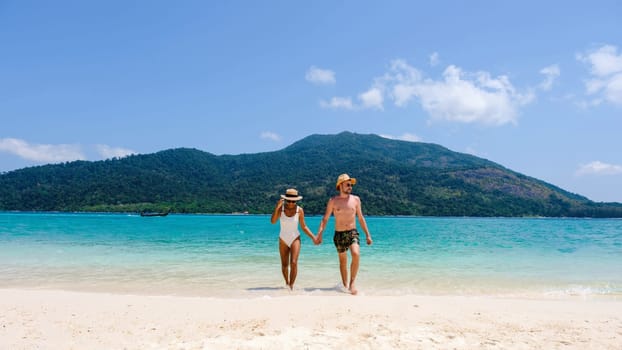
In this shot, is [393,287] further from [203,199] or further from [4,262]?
[203,199]

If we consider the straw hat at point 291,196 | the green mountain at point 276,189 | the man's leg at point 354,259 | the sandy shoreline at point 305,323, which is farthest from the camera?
the green mountain at point 276,189

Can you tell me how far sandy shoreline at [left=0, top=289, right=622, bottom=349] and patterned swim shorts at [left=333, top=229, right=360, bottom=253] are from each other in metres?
1.34

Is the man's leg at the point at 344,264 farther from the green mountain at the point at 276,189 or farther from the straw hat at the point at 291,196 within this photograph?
the green mountain at the point at 276,189

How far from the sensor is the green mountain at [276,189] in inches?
5084

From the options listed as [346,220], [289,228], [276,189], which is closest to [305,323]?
[346,220]

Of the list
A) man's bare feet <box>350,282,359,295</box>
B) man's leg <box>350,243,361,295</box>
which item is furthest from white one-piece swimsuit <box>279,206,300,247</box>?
man's bare feet <box>350,282,359,295</box>

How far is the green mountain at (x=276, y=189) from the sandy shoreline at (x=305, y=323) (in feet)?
363

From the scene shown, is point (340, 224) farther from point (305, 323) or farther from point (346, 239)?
point (305, 323)

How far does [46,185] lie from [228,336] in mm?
167298

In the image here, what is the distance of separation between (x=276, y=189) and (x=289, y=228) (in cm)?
13508

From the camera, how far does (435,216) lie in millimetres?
126562

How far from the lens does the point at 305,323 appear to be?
17.3 ft

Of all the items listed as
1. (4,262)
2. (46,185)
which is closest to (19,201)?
(46,185)

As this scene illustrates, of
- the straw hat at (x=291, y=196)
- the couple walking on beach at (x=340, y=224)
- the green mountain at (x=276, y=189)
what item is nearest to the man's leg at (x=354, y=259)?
the couple walking on beach at (x=340, y=224)
